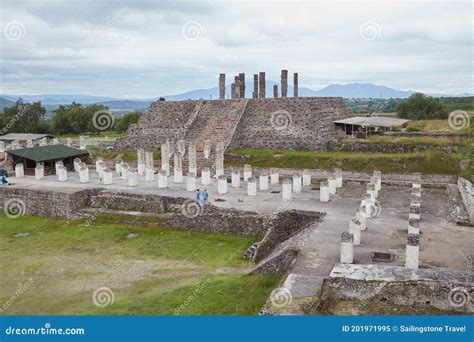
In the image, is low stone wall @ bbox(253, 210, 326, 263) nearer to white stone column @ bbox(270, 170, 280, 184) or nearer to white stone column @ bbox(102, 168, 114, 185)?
white stone column @ bbox(270, 170, 280, 184)

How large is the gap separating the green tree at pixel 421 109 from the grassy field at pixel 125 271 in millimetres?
35471

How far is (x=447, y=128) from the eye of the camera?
31484 millimetres

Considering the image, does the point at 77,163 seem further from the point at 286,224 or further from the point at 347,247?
the point at 347,247

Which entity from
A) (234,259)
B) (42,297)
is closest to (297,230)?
(234,259)

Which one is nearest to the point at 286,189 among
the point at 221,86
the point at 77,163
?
the point at 77,163

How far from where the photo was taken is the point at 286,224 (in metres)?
18.6

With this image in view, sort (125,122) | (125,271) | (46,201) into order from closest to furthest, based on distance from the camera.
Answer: (125,271), (46,201), (125,122)

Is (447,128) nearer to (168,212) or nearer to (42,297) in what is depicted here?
(168,212)

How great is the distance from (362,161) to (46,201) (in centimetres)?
1667

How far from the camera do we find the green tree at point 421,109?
47906 mm

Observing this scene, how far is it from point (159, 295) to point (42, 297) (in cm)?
345

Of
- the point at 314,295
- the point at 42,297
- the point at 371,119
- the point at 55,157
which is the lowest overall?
the point at 42,297

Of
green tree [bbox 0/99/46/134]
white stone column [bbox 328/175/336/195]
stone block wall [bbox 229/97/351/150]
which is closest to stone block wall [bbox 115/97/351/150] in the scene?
stone block wall [bbox 229/97/351/150]

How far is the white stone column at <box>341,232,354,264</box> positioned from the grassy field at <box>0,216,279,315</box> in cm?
199
